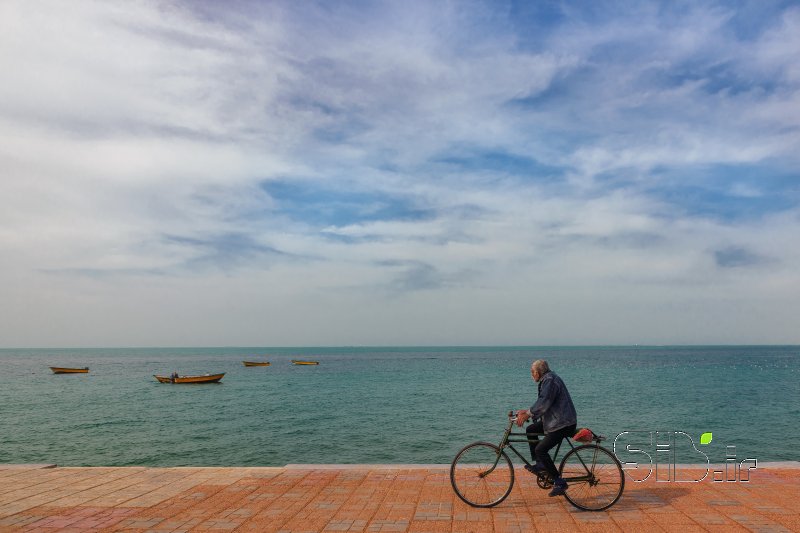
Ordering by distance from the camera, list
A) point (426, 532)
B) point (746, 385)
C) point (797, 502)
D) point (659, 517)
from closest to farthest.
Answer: point (426, 532)
point (659, 517)
point (797, 502)
point (746, 385)

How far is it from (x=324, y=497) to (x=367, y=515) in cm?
115

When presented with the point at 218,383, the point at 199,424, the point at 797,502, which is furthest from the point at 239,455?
the point at 218,383

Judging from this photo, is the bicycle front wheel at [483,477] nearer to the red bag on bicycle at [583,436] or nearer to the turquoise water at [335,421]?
the red bag on bicycle at [583,436]

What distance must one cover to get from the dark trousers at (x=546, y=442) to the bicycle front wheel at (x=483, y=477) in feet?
1.43

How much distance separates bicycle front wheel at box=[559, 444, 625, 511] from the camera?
25.7ft

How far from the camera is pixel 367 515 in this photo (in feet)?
24.9

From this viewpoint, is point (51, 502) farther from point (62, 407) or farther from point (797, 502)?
point (62, 407)

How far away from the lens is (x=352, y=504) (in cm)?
810

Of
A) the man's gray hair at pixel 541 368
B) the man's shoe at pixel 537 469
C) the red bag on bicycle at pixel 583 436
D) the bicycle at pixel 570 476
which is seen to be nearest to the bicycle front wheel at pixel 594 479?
the bicycle at pixel 570 476

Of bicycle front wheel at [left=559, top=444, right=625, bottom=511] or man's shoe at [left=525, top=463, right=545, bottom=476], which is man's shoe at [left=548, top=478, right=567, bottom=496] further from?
man's shoe at [left=525, top=463, right=545, bottom=476]

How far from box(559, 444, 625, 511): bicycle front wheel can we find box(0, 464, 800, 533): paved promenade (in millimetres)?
203

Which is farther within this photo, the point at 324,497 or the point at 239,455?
the point at 239,455

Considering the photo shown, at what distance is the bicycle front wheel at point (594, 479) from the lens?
7840 millimetres

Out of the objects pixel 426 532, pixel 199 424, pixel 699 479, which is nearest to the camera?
pixel 426 532
